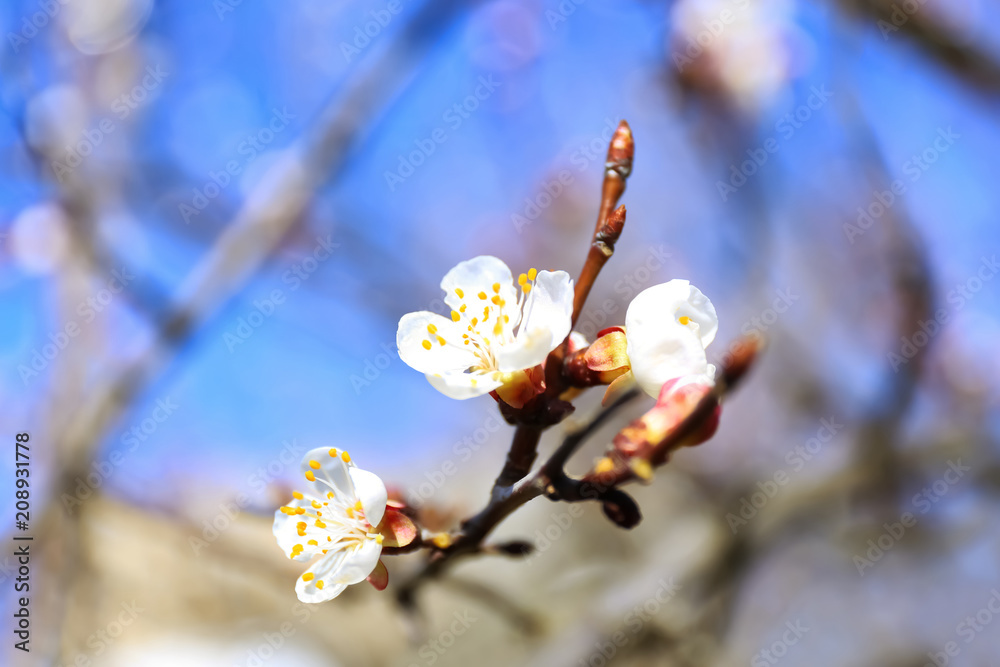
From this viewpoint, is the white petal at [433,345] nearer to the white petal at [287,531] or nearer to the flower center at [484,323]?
the flower center at [484,323]

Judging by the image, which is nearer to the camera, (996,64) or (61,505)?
(996,64)

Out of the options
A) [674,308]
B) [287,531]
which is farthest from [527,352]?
[287,531]

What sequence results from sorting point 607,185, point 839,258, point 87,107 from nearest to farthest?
1. point 607,185
2. point 87,107
3. point 839,258

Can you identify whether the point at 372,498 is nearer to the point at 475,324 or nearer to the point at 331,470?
the point at 331,470

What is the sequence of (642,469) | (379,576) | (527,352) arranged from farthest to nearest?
(379,576)
(527,352)
(642,469)

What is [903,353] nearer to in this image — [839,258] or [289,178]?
[839,258]

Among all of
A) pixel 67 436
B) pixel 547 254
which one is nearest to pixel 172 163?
pixel 67 436

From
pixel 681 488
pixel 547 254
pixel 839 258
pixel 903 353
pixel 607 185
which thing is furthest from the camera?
pixel 547 254

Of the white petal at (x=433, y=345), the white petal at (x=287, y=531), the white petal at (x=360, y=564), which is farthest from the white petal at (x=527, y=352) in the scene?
the white petal at (x=287, y=531)
